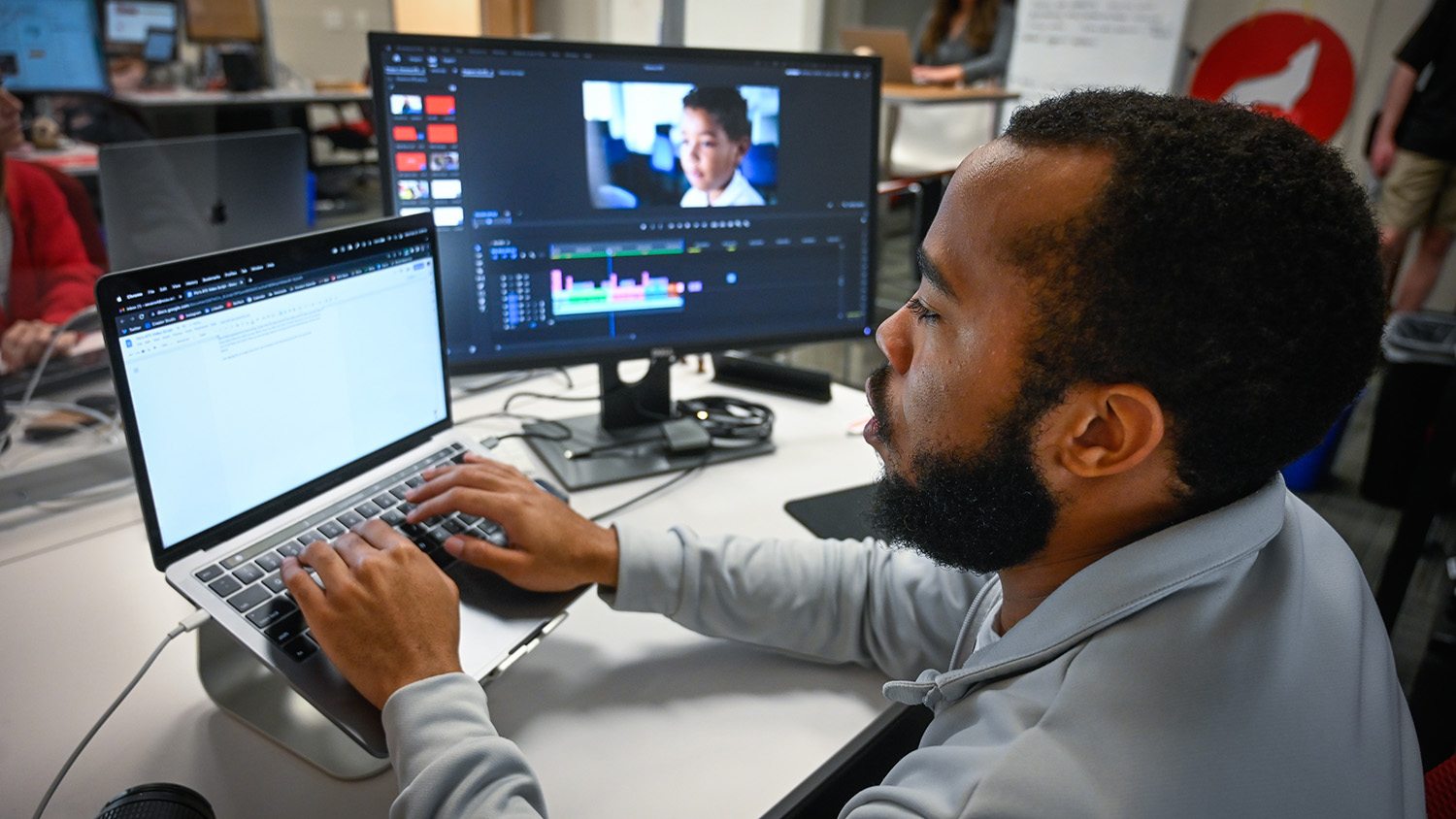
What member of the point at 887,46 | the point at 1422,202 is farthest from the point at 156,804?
the point at 1422,202

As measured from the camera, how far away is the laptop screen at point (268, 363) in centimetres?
74

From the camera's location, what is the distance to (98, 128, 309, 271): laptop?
48.4 inches

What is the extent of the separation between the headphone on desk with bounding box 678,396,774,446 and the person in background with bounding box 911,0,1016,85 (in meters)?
3.31

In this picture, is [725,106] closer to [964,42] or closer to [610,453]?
[610,453]

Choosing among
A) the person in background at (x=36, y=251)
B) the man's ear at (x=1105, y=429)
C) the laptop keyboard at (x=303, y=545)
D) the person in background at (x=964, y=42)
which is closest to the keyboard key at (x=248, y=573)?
the laptop keyboard at (x=303, y=545)

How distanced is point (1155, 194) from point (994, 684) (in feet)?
1.11

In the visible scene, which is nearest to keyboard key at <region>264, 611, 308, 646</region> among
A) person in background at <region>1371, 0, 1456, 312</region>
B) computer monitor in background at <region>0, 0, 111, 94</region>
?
person in background at <region>1371, 0, 1456, 312</region>

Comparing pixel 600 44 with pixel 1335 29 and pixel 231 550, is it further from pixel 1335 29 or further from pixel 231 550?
pixel 1335 29

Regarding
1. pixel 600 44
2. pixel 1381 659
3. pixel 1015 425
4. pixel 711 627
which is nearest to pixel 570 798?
pixel 711 627

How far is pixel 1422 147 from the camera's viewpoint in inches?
114

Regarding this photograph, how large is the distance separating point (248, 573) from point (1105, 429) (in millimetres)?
725

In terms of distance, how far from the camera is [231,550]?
2.66 ft

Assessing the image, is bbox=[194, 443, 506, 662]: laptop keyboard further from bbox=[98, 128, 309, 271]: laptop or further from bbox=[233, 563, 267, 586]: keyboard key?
bbox=[98, 128, 309, 271]: laptop

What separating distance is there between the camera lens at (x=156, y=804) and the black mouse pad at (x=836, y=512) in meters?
0.68
